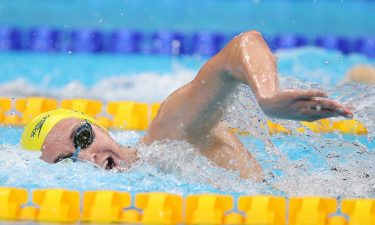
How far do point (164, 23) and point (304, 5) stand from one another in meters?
1.73

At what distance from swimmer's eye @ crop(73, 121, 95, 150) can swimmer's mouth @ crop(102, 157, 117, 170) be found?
93 mm

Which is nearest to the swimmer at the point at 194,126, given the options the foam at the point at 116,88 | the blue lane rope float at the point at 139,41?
the foam at the point at 116,88

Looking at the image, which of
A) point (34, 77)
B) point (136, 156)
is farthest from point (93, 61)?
point (136, 156)

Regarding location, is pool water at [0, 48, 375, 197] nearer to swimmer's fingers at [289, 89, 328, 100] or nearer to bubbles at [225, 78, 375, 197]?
bubbles at [225, 78, 375, 197]

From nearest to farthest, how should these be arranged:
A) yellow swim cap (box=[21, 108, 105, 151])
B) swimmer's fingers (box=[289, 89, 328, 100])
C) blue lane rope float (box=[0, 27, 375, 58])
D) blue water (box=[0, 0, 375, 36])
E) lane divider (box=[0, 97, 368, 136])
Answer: swimmer's fingers (box=[289, 89, 328, 100])
yellow swim cap (box=[21, 108, 105, 151])
lane divider (box=[0, 97, 368, 136])
blue lane rope float (box=[0, 27, 375, 58])
blue water (box=[0, 0, 375, 36])

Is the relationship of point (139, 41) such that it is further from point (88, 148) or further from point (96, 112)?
point (88, 148)

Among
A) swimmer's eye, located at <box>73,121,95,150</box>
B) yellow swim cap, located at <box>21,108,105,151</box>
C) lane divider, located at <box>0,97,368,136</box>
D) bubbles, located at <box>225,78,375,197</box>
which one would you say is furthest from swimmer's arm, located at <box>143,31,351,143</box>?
lane divider, located at <box>0,97,368,136</box>

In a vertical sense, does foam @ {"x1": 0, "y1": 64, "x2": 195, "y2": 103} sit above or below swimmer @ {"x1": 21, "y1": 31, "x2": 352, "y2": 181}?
above

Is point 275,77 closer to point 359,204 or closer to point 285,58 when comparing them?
point 359,204

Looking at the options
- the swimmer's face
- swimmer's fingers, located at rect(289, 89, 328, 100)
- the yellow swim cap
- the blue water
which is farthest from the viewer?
the blue water

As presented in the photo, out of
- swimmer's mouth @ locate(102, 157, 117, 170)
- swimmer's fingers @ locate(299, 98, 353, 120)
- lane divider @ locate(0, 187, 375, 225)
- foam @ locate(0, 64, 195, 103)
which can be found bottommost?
lane divider @ locate(0, 187, 375, 225)

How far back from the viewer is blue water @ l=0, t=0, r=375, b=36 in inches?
279

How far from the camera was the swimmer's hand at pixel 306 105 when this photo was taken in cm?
173

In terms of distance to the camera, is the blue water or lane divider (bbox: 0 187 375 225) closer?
lane divider (bbox: 0 187 375 225)
